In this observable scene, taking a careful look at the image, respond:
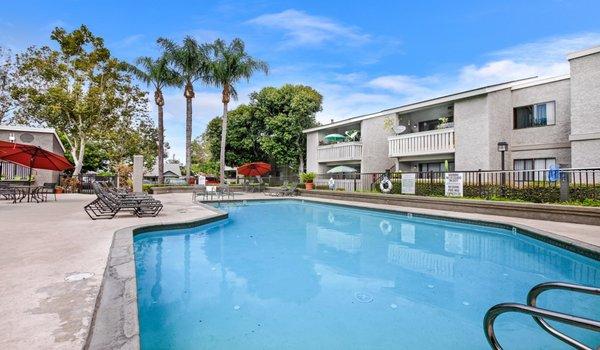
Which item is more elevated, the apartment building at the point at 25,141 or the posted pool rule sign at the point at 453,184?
the apartment building at the point at 25,141

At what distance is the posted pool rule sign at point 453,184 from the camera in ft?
45.8

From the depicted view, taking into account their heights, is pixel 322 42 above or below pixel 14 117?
above

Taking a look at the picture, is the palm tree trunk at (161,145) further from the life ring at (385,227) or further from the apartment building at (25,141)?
the life ring at (385,227)

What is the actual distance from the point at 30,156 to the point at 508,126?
916 inches

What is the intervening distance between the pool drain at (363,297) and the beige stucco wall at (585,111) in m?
14.0

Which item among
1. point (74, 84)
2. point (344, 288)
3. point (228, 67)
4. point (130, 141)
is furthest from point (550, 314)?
point (130, 141)

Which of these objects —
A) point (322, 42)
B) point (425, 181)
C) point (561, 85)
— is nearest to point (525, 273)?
point (425, 181)

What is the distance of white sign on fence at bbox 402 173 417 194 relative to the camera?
16047 millimetres

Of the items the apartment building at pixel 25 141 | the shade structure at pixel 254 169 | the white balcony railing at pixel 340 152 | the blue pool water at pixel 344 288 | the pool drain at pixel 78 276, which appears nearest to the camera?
the blue pool water at pixel 344 288

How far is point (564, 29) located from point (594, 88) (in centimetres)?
397

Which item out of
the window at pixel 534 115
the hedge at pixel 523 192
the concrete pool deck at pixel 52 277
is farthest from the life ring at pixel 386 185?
the concrete pool deck at pixel 52 277

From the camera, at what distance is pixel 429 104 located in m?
19.0

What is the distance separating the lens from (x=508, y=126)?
1669 cm

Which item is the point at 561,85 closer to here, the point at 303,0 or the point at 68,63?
the point at 303,0
